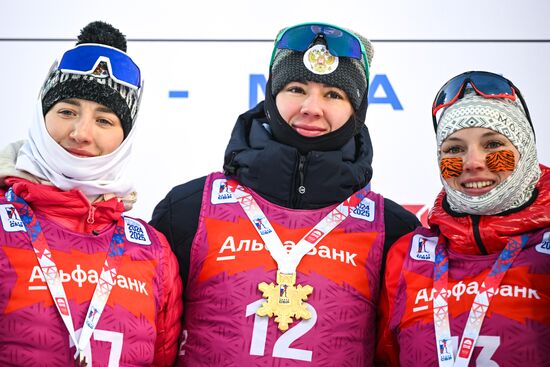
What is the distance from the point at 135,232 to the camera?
2.58 meters

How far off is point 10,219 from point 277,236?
2.67 ft

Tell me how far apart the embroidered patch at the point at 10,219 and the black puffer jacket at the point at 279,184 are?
55 centimetres

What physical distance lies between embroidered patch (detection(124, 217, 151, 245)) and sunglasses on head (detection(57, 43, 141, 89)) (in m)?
0.43

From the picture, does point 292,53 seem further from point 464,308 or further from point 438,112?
point 464,308

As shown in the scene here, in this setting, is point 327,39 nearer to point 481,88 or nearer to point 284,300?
point 481,88

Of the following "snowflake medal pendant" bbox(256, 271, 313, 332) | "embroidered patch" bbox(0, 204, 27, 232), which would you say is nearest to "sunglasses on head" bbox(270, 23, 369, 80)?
"snowflake medal pendant" bbox(256, 271, 313, 332)

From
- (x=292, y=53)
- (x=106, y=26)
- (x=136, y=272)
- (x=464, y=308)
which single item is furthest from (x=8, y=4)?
(x=464, y=308)

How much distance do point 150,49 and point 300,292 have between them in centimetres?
176

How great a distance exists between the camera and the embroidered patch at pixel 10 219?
2344 mm

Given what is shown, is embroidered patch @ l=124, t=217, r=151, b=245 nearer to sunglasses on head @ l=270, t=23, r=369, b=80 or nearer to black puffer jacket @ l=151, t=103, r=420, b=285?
black puffer jacket @ l=151, t=103, r=420, b=285

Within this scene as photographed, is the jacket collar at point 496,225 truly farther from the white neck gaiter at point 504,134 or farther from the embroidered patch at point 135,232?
the embroidered patch at point 135,232

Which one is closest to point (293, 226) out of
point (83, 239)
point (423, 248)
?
point (423, 248)

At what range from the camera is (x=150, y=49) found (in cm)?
391

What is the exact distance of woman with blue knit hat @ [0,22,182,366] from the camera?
2262 millimetres
